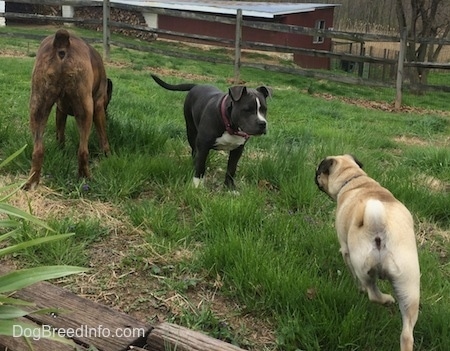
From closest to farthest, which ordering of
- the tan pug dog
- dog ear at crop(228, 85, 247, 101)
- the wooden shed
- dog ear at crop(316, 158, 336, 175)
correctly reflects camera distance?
the tan pug dog
dog ear at crop(316, 158, 336, 175)
dog ear at crop(228, 85, 247, 101)
the wooden shed

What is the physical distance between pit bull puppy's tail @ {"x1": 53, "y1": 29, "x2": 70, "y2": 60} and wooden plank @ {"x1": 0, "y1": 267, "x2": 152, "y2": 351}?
2102mm

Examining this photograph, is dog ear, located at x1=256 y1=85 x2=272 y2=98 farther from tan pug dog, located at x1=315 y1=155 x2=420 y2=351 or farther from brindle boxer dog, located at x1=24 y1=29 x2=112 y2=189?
tan pug dog, located at x1=315 y1=155 x2=420 y2=351

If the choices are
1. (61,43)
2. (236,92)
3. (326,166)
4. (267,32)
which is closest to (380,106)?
(236,92)

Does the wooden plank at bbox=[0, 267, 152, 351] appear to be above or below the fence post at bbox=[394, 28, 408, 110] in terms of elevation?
below

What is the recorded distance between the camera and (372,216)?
2672mm

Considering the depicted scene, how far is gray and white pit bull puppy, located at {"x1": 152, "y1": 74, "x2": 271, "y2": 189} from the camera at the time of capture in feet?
14.9

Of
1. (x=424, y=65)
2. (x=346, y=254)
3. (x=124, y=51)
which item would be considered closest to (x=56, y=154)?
(x=346, y=254)

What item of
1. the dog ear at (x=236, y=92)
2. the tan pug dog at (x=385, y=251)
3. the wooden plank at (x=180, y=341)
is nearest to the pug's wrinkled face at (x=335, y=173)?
the tan pug dog at (x=385, y=251)

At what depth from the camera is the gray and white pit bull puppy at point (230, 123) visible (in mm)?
4543

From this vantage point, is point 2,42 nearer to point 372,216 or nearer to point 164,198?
point 164,198

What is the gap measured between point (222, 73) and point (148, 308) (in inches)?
584

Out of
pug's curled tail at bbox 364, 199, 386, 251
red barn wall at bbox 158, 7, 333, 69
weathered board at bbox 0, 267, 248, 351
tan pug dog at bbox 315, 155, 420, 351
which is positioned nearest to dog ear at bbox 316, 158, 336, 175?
tan pug dog at bbox 315, 155, 420, 351

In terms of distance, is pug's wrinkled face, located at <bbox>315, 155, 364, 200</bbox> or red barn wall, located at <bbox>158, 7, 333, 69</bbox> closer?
pug's wrinkled face, located at <bbox>315, 155, 364, 200</bbox>

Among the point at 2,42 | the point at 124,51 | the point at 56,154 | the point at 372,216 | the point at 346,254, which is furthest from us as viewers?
the point at 124,51
